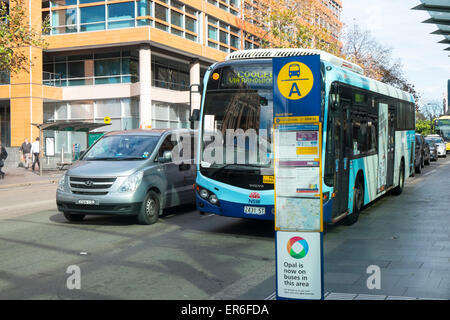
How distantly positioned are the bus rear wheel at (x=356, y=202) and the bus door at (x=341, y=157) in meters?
0.54

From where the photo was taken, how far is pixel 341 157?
31.0 feet

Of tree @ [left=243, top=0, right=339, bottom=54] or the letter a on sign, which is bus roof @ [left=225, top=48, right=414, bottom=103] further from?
tree @ [left=243, top=0, right=339, bottom=54]

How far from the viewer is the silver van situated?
32.5 feet

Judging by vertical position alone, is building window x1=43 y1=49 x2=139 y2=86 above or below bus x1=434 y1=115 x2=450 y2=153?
above

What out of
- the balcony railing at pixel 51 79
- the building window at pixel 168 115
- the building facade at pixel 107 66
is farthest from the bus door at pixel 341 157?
the balcony railing at pixel 51 79

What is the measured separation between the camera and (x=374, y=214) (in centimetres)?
1178

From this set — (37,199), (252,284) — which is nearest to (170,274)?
(252,284)

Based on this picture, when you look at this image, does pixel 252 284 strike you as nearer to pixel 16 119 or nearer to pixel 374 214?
pixel 374 214

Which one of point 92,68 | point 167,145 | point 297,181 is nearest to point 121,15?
point 92,68

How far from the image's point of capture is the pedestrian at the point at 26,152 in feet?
103

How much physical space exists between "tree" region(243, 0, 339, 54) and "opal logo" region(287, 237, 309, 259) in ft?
104

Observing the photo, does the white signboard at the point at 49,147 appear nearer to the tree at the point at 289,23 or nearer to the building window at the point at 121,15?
the building window at the point at 121,15

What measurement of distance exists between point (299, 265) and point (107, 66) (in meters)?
35.9

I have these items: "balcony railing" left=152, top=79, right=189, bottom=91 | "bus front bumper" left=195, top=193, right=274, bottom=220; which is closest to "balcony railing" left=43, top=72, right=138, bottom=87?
"balcony railing" left=152, top=79, right=189, bottom=91
